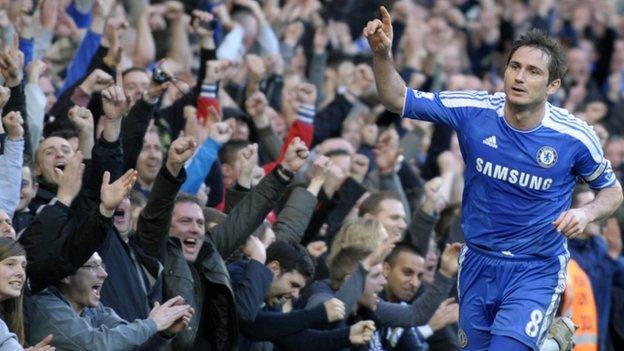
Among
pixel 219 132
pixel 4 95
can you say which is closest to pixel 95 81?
pixel 219 132

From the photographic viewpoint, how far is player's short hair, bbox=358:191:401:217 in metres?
12.7

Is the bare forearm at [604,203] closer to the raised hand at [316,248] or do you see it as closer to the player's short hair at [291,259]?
the player's short hair at [291,259]

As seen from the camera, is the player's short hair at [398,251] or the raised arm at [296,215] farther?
the player's short hair at [398,251]

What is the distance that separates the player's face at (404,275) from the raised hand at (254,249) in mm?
1764

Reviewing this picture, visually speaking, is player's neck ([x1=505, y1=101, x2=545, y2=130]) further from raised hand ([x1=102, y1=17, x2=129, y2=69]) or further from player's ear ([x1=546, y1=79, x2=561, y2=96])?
raised hand ([x1=102, y1=17, x2=129, y2=69])

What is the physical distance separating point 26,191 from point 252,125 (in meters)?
4.32

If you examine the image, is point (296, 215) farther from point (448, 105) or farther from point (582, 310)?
point (582, 310)

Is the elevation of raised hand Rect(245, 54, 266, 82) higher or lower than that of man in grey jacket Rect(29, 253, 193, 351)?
higher

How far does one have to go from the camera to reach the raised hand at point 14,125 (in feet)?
31.7

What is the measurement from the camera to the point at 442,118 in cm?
920

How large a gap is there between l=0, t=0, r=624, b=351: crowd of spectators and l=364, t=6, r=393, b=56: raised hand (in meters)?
1.40

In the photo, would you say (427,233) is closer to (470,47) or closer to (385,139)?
(385,139)

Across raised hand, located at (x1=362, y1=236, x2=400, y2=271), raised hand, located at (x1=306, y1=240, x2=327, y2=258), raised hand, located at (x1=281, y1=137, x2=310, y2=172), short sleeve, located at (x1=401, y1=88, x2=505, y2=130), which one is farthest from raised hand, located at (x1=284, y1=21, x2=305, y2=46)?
short sleeve, located at (x1=401, y1=88, x2=505, y2=130)

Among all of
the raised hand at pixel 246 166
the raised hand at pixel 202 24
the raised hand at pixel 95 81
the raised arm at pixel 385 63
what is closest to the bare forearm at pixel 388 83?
the raised arm at pixel 385 63
